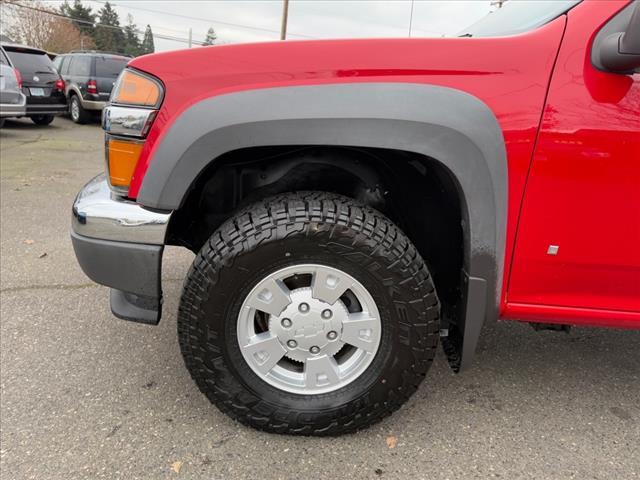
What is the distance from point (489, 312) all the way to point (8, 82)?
9642 mm

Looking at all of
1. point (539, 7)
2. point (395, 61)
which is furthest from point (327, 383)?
point (539, 7)

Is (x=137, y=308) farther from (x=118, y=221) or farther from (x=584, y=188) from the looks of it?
(x=584, y=188)

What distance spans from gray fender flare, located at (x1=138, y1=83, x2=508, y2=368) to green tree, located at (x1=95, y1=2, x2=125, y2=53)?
57104 millimetres

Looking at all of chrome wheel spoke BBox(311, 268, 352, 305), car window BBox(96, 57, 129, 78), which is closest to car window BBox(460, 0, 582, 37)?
chrome wheel spoke BBox(311, 268, 352, 305)

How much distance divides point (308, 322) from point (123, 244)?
74 cm

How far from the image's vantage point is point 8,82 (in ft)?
28.4

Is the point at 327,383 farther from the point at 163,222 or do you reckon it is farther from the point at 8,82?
the point at 8,82

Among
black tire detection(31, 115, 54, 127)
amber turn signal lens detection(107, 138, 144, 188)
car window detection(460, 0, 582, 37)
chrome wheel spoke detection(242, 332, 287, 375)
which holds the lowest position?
black tire detection(31, 115, 54, 127)

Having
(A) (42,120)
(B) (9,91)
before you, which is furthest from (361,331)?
(A) (42,120)

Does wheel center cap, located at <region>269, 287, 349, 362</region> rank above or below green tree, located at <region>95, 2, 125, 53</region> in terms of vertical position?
below

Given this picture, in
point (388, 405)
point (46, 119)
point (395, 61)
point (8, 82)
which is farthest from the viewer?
point (46, 119)

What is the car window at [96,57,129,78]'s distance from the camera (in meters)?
11.7

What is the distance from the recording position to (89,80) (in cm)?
1152

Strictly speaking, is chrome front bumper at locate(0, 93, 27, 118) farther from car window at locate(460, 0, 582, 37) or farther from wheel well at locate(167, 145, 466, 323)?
car window at locate(460, 0, 582, 37)
